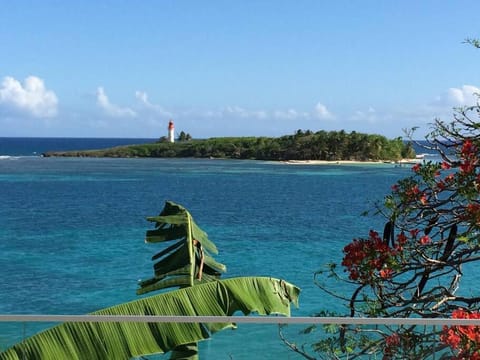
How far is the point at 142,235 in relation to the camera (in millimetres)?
28125

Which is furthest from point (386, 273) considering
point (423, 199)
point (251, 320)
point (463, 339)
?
point (251, 320)

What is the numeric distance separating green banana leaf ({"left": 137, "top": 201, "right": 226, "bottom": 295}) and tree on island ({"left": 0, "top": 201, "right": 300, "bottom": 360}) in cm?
1

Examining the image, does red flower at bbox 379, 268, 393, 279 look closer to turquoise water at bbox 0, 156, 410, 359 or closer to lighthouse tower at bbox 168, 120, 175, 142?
turquoise water at bbox 0, 156, 410, 359

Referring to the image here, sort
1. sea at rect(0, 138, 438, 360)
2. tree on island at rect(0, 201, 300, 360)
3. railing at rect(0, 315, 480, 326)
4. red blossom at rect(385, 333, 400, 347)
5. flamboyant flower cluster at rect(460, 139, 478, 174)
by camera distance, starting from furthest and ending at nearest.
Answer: sea at rect(0, 138, 438, 360) → flamboyant flower cluster at rect(460, 139, 478, 174) → red blossom at rect(385, 333, 400, 347) → tree on island at rect(0, 201, 300, 360) → railing at rect(0, 315, 480, 326)

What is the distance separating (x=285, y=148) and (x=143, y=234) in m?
76.2

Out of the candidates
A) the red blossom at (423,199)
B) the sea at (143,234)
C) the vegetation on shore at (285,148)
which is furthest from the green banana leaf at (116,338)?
the vegetation on shore at (285,148)

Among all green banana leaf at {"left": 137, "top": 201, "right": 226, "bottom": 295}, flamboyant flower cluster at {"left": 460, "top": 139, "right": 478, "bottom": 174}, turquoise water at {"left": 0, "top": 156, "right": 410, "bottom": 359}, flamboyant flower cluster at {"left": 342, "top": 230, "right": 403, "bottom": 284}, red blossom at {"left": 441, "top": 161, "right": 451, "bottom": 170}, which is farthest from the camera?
turquoise water at {"left": 0, "top": 156, "right": 410, "bottom": 359}

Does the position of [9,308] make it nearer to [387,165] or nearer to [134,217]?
[134,217]

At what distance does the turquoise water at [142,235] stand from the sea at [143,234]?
2 cm

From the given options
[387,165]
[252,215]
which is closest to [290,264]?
[252,215]

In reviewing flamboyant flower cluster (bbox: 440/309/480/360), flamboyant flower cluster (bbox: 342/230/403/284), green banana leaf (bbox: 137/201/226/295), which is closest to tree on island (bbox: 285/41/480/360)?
flamboyant flower cluster (bbox: 342/230/403/284)

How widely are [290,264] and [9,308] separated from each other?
9.35 m

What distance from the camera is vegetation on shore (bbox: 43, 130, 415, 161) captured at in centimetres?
9644

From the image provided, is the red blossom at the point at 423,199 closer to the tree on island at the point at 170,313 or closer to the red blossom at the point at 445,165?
the red blossom at the point at 445,165
